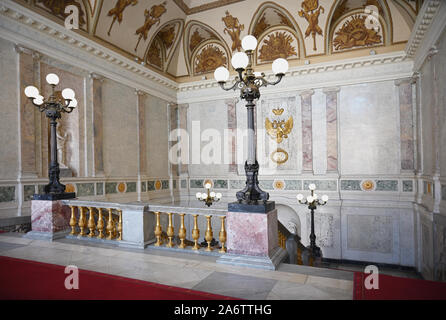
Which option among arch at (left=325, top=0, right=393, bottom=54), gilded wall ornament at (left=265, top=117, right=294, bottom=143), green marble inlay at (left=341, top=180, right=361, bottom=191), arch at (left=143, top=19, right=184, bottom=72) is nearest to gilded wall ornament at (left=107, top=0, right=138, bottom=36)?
arch at (left=143, top=19, right=184, bottom=72)

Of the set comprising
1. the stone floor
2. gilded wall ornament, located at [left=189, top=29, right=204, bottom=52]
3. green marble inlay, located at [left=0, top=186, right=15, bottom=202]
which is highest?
gilded wall ornament, located at [left=189, top=29, right=204, bottom=52]

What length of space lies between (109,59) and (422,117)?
1172 cm

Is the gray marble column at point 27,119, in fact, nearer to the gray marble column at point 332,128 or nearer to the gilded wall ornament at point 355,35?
the gray marble column at point 332,128

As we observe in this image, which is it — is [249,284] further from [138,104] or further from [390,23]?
[390,23]

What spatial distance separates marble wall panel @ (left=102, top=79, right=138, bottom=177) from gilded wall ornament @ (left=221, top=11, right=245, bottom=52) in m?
5.18

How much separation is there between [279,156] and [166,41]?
305 inches

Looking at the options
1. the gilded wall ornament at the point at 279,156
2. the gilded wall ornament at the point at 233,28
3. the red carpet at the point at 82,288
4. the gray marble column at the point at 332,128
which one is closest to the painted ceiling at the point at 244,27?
the gilded wall ornament at the point at 233,28

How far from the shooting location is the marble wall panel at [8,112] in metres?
6.95

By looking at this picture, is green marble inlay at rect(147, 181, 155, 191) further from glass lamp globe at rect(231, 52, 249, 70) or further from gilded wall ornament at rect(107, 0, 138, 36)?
glass lamp globe at rect(231, 52, 249, 70)

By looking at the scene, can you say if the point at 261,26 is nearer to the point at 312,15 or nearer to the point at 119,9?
the point at 312,15

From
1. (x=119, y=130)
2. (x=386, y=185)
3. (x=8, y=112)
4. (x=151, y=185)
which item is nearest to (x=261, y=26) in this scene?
(x=119, y=130)

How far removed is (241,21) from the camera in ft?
39.8

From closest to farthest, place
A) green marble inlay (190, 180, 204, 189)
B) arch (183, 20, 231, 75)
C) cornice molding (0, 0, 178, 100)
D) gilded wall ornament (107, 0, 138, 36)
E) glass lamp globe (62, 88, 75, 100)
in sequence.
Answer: glass lamp globe (62, 88, 75, 100) → cornice molding (0, 0, 178, 100) → gilded wall ornament (107, 0, 138, 36) → arch (183, 20, 231, 75) → green marble inlay (190, 180, 204, 189)

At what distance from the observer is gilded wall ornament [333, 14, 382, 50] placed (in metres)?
11.2
